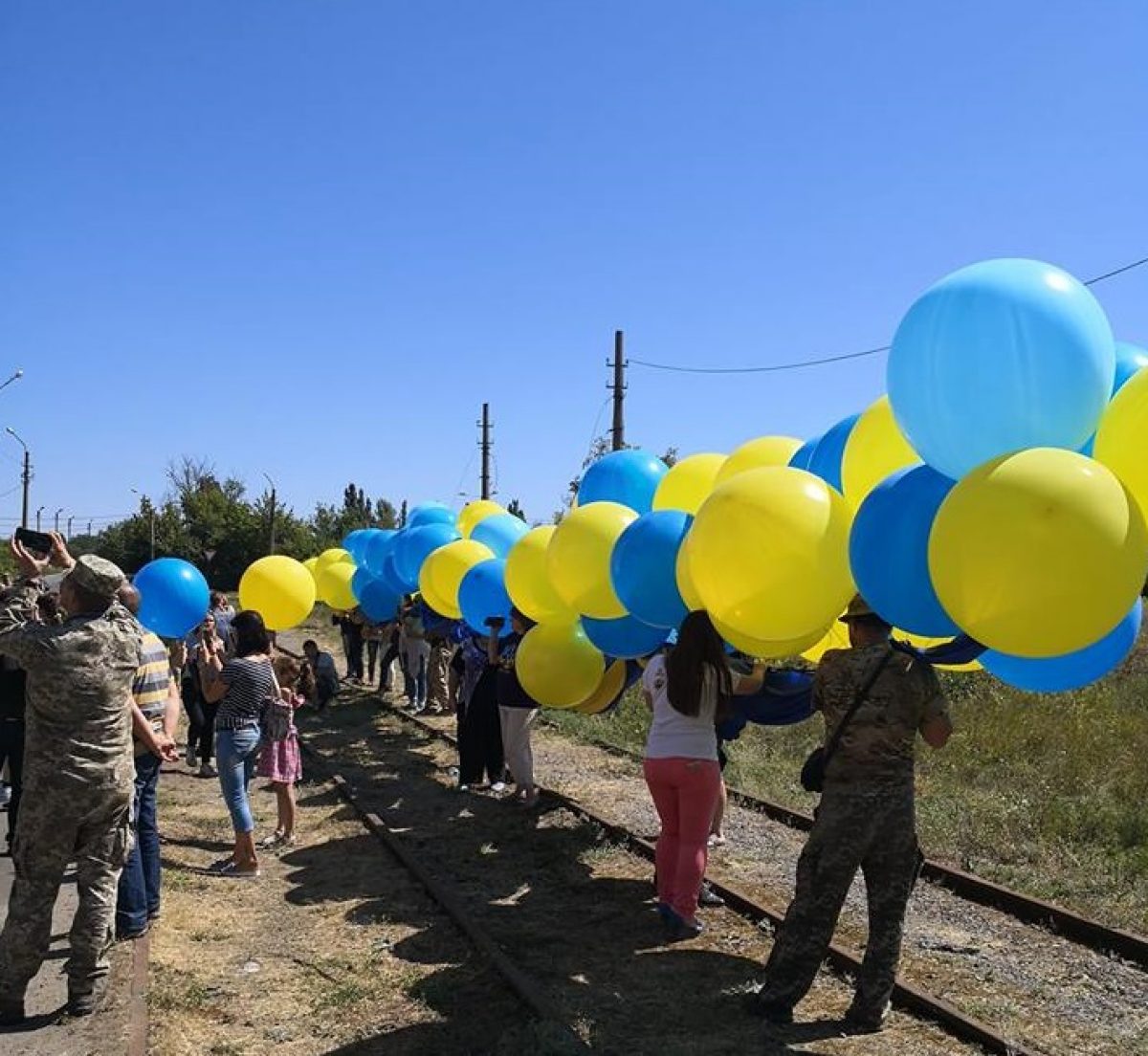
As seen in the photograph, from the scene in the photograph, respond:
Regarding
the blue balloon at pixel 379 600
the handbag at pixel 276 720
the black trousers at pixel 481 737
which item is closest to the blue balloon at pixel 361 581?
the blue balloon at pixel 379 600

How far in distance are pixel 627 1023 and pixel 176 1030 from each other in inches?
79.1

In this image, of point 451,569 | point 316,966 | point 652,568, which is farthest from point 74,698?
point 451,569

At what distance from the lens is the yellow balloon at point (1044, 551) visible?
11.1ft

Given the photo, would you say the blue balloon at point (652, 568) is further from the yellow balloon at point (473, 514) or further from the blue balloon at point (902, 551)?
the yellow balloon at point (473, 514)

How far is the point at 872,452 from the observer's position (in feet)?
15.9

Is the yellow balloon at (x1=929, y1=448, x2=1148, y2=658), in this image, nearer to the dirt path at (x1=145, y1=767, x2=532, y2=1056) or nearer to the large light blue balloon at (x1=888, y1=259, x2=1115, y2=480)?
the large light blue balloon at (x1=888, y1=259, x2=1115, y2=480)

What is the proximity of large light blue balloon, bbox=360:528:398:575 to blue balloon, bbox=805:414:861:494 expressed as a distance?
7364 millimetres

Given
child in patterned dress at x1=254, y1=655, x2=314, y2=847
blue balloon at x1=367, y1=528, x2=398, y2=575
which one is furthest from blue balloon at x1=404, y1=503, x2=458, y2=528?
child in patterned dress at x1=254, y1=655, x2=314, y2=847

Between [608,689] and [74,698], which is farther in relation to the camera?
[608,689]

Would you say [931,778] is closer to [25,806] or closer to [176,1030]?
[176,1030]

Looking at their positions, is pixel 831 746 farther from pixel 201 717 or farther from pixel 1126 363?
pixel 201 717

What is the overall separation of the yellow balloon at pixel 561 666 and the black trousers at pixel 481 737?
1968mm

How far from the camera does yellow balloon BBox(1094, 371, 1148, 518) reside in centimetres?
377

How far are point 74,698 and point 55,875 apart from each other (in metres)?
0.76
